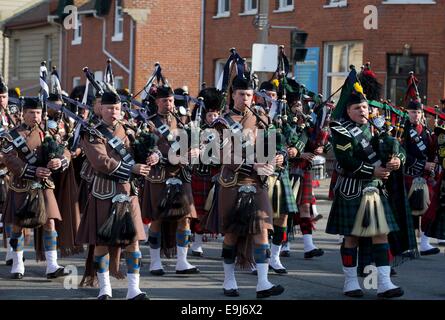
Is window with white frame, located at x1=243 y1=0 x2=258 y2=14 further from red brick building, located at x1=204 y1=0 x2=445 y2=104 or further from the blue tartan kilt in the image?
the blue tartan kilt

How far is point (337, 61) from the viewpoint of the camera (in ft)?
98.0

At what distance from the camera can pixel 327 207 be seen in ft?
69.8

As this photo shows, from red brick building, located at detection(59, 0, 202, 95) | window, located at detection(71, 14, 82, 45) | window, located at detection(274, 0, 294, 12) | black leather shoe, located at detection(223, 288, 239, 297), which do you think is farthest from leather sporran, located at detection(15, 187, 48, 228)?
window, located at detection(71, 14, 82, 45)

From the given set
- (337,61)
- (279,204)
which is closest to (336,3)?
(337,61)

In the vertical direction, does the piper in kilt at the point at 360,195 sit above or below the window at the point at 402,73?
below

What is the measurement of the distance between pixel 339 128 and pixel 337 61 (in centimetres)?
2002

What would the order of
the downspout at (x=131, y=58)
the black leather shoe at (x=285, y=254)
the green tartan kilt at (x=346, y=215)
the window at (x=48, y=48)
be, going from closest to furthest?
the green tartan kilt at (x=346, y=215) < the black leather shoe at (x=285, y=254) < the downspout at (x=131, y=58) < the window at (x=48, y=48)

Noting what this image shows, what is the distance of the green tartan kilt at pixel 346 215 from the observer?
1011cm

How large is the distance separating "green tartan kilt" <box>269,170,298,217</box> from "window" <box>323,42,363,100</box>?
17.7 m

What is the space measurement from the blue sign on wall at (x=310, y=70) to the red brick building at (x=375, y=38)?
1.6 inches

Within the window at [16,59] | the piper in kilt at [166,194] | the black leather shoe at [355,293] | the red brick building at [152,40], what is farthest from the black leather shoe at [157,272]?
the window at [16,59]

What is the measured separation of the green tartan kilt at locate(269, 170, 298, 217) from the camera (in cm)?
1185

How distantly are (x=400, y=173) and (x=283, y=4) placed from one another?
2143cm

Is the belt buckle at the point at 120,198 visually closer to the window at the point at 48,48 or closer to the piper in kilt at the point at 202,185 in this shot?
the piper in kilt at the point at 202,185
